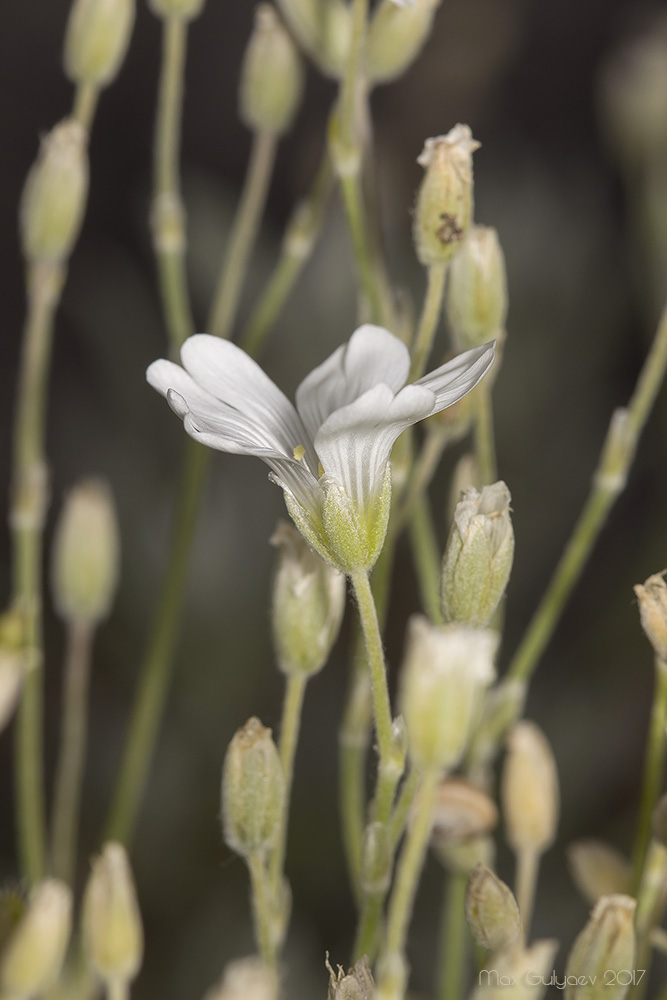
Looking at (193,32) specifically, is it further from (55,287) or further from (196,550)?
(55,287)

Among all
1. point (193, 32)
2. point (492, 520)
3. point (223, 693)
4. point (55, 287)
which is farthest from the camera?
point (193, 32)

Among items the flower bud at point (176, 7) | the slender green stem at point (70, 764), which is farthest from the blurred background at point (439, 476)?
the flower bud at point (176, 7)

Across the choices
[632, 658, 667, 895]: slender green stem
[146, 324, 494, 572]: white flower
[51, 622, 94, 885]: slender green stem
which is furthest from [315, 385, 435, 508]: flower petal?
[51, 622, 94, 885]: slender green stem

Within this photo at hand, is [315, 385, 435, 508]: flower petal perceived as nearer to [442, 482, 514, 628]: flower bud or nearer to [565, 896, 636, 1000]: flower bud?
[442, 482, 514, 628]: flower bud

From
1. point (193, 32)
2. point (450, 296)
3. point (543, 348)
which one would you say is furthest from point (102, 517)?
point (193, 32)

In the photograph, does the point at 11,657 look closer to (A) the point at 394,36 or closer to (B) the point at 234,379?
(B) the point at 234,379

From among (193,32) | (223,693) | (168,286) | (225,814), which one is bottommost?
(225,814)
